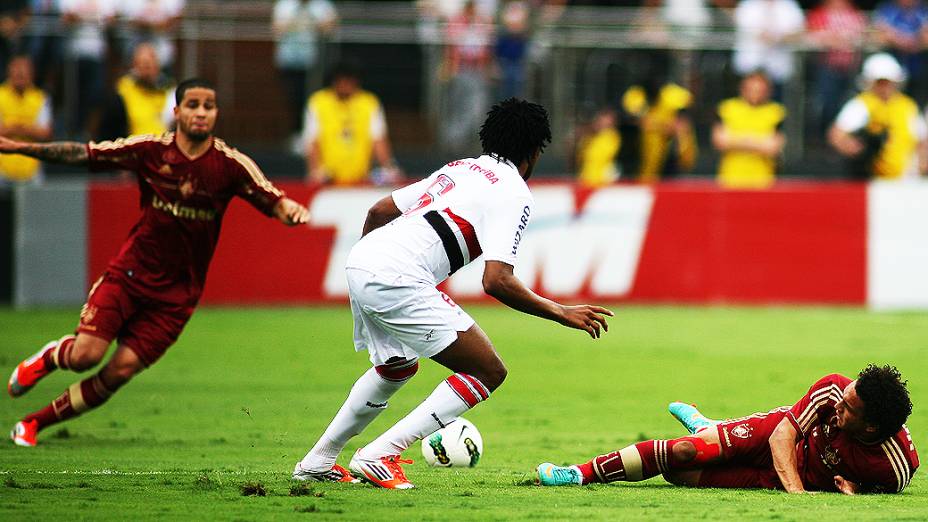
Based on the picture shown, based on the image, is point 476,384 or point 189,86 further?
point 189,86

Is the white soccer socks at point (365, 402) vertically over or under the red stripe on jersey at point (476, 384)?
under

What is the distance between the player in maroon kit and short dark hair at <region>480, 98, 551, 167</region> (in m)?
1.82

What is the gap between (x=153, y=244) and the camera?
30.9 ft

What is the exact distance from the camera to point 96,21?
19547 millimetres

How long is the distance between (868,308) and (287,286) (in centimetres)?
747

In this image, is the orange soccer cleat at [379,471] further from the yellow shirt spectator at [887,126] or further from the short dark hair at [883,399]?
the yellow shirt spectator at [887,126]

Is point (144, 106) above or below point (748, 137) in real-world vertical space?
above

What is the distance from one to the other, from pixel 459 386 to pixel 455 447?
129 cm

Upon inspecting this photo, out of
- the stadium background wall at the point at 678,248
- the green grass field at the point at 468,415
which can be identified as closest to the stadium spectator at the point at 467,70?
the stadium background wall at the point at 678,248

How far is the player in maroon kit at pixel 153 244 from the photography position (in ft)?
30.1

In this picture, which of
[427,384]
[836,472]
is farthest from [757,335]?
[836,472]

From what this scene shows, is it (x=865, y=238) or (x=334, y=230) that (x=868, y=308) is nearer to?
(x=865, y=238)

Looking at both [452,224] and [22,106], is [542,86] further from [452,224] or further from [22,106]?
[452,224]

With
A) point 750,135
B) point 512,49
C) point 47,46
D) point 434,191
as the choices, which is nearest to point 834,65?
point 750,135
